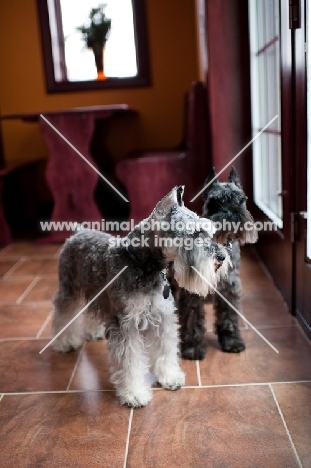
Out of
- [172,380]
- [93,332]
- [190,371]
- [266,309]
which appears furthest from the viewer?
[266,309]

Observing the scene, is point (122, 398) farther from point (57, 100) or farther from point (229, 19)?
point (57, 100)

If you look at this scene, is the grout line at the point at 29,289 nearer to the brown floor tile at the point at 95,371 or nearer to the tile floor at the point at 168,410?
the tile floor at the point at 168,410

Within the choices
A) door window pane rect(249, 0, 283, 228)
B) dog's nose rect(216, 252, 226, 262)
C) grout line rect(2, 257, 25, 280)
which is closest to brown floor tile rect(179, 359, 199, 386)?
dog's nose rect(216, 252, 226, 262)

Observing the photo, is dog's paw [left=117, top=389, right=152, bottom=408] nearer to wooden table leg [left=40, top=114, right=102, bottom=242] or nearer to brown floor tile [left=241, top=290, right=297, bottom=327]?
brown floor tile [left=241, top=290, right=297, bottom=327]

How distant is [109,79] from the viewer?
5355 mm

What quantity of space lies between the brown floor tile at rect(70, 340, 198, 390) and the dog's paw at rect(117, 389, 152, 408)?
175 mm

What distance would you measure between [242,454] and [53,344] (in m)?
1.17

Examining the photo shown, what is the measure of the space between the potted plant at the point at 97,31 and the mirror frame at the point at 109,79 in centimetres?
23

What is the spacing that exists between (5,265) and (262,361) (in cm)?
238

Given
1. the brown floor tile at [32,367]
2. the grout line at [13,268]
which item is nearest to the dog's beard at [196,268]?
the brown floor tile at [32,367]

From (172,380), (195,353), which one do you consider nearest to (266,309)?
(195,353)

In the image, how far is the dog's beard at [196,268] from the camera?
5.56 feet

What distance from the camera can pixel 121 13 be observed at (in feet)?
17.4

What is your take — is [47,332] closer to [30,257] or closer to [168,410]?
[168,410]
